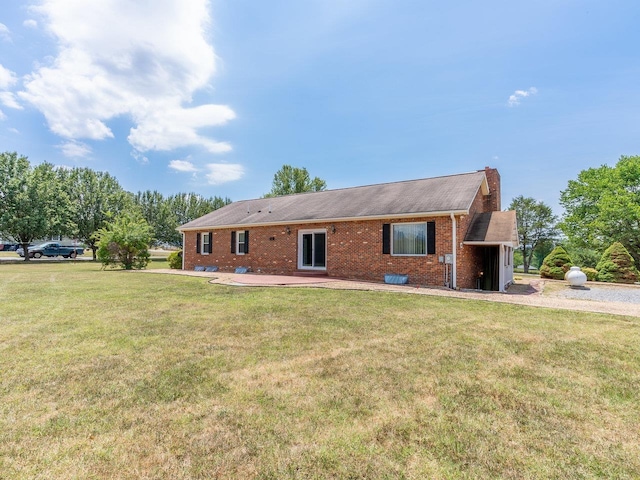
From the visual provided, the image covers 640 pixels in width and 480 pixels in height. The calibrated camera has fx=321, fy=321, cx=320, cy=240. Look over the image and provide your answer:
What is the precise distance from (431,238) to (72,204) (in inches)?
1477

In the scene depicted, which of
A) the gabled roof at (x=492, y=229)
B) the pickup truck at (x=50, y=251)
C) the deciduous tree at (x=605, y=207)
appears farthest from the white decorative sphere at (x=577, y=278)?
the pickup truck at (x=50, y=251)

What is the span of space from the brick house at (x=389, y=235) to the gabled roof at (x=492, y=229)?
3cm

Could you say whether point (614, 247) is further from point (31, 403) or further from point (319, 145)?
point (31, 403)

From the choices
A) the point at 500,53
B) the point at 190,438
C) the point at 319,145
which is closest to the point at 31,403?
the point at 190,438

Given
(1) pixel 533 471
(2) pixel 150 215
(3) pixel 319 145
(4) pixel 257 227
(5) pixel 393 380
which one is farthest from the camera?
(2) pixel 150 215

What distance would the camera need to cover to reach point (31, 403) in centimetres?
289

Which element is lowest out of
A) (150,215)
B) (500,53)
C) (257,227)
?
(257,227)

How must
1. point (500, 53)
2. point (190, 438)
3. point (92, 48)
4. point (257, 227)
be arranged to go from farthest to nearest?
point (257, 227), point (500, 53), point (92, 48), point (190, 438)

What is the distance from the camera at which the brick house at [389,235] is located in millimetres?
11734

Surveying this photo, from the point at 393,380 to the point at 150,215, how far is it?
45.6m

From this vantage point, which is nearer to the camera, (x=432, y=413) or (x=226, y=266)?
(x=432, y=413)

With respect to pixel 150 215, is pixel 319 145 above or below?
above

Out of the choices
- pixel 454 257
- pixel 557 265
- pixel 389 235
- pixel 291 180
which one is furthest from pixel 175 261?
pixel 557 265

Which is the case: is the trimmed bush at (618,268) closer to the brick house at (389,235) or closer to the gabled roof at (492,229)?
the brick house at (389,235)
